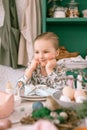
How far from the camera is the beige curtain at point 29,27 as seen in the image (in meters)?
2.54

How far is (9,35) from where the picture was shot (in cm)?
251

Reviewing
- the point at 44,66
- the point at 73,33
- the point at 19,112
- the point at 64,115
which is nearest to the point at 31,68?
the point at 44,66

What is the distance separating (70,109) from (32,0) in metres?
1.79

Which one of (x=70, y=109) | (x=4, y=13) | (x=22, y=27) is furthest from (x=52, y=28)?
(x=70, y=109)

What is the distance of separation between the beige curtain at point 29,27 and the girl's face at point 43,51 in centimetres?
84

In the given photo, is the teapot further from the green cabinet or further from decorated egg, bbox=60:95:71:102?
decorated egg, bbox=60:95:71:102

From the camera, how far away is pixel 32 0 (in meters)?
2.55

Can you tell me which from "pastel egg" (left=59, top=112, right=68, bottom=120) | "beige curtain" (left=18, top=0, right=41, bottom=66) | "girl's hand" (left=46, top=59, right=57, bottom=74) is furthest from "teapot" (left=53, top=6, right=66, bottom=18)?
"pastel egg" (left=59, top=112, right=68, bottom=120)

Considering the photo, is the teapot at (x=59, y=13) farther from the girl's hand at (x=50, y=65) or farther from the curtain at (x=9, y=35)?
the girl's hand at (x=50, y=65)

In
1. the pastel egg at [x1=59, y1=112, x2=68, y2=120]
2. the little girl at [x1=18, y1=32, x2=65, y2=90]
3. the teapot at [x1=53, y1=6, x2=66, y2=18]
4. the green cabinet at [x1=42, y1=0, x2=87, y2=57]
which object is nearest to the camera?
the pastel egg at [x1=59, y1=112, x2=68, y2=120]

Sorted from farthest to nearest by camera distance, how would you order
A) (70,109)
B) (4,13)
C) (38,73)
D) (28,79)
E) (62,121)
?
1. (4,13)
2. (38,73)
3. (28,79)
4. (70,109)
5. (62,121)

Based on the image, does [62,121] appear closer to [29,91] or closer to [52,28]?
[29,91]

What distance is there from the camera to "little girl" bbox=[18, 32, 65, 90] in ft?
5.49

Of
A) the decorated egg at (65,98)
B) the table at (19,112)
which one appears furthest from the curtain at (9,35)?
the decorated egg at (65,98)
